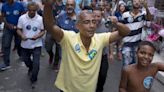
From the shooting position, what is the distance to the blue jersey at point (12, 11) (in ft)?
24.9

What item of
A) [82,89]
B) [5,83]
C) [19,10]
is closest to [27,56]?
[5,83]

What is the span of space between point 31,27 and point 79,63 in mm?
3360

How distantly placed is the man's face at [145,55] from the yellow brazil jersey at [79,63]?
39cm

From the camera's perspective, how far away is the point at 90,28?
3.35 meters

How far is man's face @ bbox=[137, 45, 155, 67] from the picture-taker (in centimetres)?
346

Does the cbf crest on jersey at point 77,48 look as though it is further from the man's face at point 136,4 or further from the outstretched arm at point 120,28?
the man's face at point 136,4

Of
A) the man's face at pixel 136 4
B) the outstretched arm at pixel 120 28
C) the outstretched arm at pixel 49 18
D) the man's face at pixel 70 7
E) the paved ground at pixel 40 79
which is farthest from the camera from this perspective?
the paved ground at pixel 40 79

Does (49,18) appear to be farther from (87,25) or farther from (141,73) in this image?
(141,73)

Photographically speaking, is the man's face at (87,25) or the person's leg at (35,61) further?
the person's leg at (35,61)

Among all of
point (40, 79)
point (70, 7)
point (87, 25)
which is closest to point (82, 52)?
point (87, 25)

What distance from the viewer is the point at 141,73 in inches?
139

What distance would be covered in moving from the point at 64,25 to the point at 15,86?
1472mm

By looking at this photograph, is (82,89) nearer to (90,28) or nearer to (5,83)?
(90,28)

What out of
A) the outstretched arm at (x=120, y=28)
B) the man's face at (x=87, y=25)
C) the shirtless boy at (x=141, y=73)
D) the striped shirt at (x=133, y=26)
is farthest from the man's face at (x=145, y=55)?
the striped shirt at (x=133, y=26)
